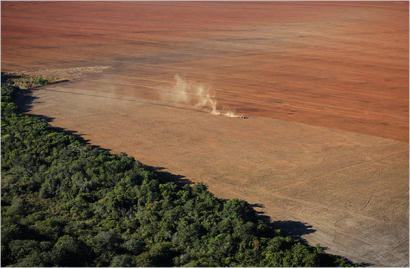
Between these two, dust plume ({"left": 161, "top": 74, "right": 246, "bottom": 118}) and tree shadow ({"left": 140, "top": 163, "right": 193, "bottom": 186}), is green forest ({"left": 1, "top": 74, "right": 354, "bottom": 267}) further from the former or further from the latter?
dust plume ({"left": 161, "top": 74, "right": 246, "bottom": 118})

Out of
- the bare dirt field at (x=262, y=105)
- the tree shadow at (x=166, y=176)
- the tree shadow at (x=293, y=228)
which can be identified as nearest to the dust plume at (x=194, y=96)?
the bare dirt field at (x=262, y=105)

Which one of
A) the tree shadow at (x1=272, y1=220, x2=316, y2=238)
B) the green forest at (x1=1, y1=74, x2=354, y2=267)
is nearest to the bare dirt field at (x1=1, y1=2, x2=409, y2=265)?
the tree shadow at (x1=272, y1=220, x2=316, y2=238)

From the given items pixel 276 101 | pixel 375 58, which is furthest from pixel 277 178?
pixel 375 58

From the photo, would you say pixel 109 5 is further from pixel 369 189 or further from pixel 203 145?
pixel 369 189

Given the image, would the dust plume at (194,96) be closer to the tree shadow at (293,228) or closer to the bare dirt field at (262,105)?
the bare dirt field at (262,105)

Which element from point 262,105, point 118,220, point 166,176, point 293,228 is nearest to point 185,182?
point 166,176
